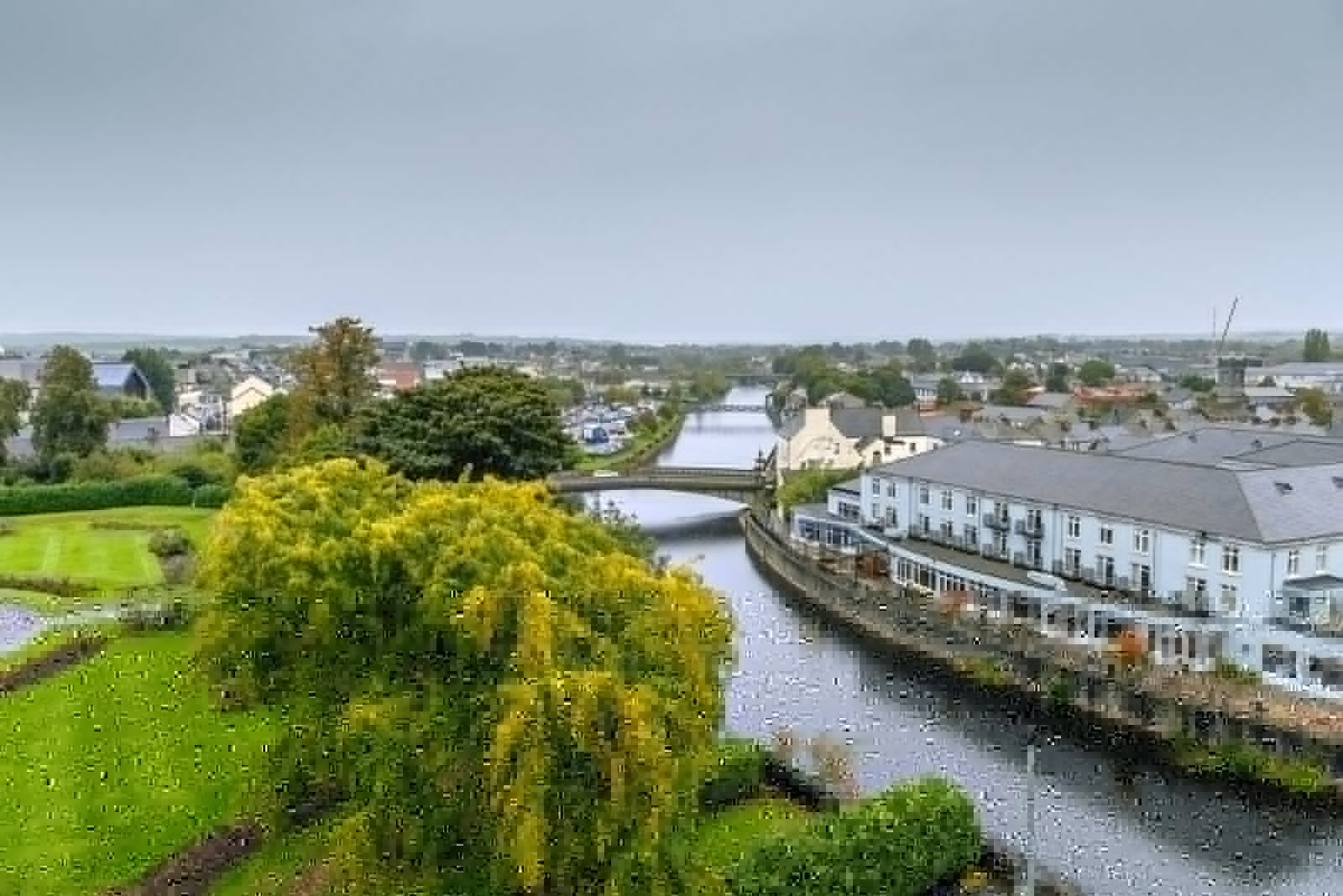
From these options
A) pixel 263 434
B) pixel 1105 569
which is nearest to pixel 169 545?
pixel 263 434

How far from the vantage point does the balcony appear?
4103 cm

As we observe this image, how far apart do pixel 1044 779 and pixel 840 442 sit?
42.7 m

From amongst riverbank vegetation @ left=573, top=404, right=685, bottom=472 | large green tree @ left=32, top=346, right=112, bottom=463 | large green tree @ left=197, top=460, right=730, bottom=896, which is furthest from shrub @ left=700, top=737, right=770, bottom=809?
large green tree @ left=32, top=346, right=112, bottom=463

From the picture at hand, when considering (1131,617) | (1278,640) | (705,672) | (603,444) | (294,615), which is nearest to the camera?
(705,672)

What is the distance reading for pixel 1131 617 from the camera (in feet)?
111

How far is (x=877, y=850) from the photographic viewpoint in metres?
18.9

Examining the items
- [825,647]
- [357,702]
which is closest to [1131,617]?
[825,647]

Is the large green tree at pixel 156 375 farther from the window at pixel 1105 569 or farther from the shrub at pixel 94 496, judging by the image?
the window at pixel 1105 569

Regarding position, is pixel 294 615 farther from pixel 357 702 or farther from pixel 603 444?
pixel 603 444

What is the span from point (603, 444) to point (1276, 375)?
86729 mm

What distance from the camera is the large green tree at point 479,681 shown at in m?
12.2

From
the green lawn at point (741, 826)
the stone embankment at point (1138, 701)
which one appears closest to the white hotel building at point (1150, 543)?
the stone embankment at point (1138, 701)

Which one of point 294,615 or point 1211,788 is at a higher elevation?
point 294,615

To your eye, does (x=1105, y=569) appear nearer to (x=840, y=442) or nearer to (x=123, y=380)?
(x=840, y=442)
